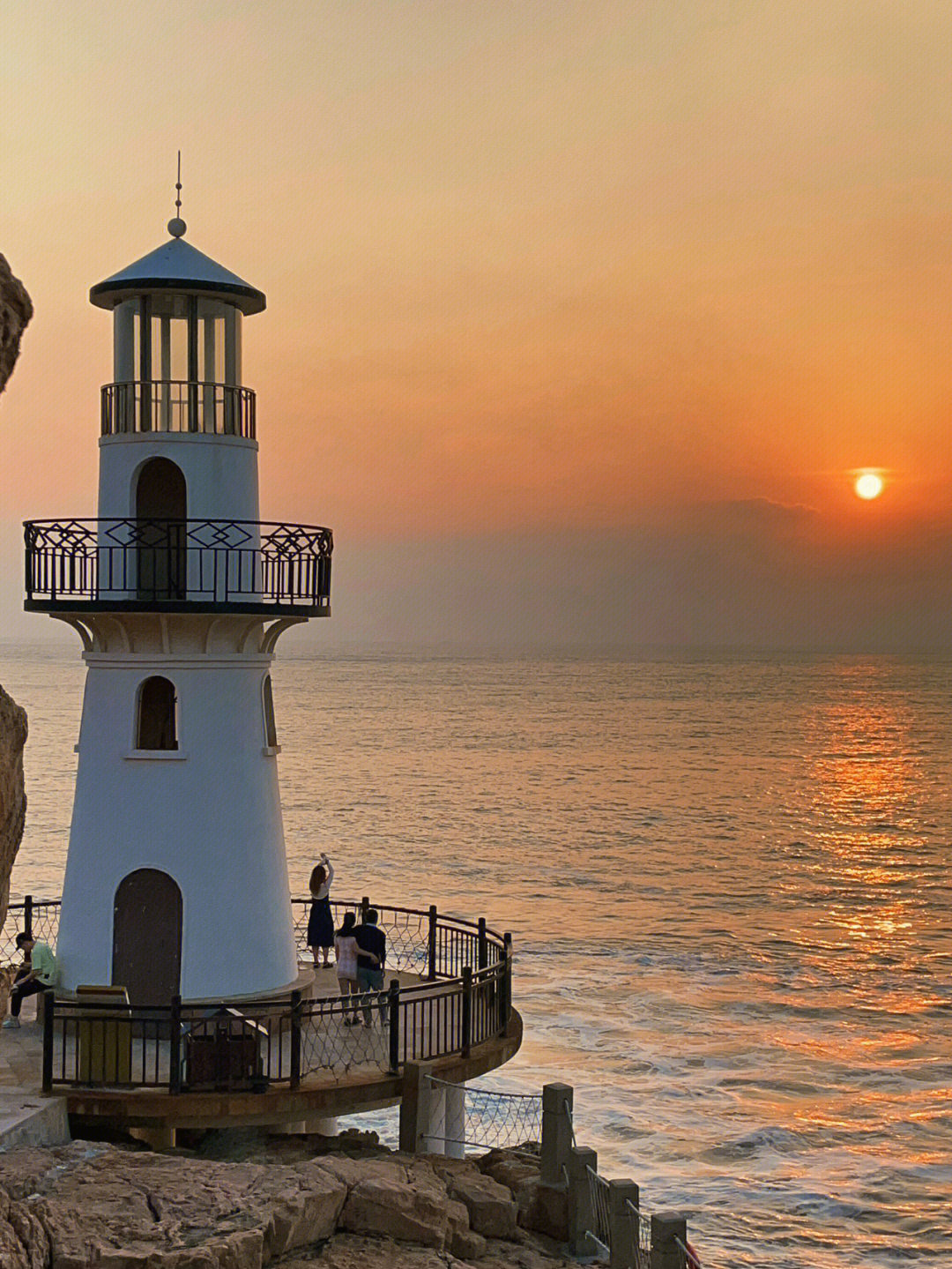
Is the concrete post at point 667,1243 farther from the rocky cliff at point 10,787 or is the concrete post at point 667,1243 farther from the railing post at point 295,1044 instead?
the rocky cliff at point 10,787

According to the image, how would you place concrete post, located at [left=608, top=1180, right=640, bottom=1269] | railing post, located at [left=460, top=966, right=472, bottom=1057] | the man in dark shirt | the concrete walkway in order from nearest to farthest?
concrete post, located at [left=608, top=1180, right=640, bottom=1269] → the concrete walkway → railing post, located at [left=460, top=966, right=472, bottom=1057] → the man in dark shirt

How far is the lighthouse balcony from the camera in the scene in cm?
1778

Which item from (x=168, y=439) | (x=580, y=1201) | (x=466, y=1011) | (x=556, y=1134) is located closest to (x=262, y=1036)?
(x=466, y=1011)

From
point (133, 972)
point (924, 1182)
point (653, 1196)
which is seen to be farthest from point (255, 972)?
point (924, 1182)

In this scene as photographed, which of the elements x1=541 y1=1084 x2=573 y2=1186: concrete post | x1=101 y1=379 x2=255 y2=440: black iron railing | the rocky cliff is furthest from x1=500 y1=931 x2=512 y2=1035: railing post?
the rocky cliff

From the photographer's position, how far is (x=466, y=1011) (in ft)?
56.1

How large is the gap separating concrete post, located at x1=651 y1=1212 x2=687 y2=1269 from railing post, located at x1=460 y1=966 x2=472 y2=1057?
13.5 feet

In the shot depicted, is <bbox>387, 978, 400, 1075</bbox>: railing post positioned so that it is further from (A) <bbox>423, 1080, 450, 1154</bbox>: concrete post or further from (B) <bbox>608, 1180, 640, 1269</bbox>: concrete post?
(B) <bbox>608, 1180, 640, 1269</bbox>: concrete post

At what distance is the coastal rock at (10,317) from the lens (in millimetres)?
8922

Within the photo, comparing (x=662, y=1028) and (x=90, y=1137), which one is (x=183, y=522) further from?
(x=662, y=1028)

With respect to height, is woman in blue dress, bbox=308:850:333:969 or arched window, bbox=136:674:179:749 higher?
arched window, bbox=136:674:179:749

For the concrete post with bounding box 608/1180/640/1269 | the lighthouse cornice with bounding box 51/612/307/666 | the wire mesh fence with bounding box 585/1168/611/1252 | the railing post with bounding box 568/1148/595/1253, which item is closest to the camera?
the concrete post with bounding box 608/1180/640/1269

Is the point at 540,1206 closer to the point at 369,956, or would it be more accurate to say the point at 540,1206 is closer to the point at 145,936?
the point at 369,956

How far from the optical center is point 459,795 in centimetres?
7481
